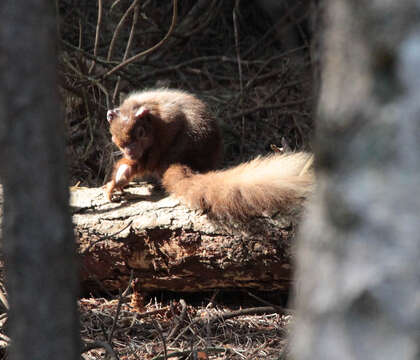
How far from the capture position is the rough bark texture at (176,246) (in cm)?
358

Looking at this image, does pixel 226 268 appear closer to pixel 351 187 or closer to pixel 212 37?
pixel 351 187

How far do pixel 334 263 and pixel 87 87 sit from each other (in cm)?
508

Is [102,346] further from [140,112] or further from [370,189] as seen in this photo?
[140,112]

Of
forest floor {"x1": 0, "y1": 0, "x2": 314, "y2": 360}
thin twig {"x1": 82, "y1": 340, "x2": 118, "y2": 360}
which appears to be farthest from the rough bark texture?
thin twig {"x1": 82, "y1": 340, "x2": 118, "y2": 360}

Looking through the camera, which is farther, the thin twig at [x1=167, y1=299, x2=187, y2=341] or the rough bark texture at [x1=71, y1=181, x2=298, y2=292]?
the rough bark texture at [x1=71, y1=181, x2=298, y2=292]

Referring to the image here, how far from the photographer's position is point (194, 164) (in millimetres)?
4590

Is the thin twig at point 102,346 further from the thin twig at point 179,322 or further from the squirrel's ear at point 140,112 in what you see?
the squirrel's ear at point 140,112

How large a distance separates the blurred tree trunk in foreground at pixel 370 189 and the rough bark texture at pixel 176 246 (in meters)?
2.49

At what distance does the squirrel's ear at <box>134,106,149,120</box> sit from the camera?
4656 mm

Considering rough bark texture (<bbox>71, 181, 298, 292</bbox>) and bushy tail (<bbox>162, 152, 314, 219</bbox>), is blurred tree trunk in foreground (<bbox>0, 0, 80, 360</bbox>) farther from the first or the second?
bushy tail (<bbox>162, 152, 314, 219</bbox>)

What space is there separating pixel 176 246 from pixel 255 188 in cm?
59

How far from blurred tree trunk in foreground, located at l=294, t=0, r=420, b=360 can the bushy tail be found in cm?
247

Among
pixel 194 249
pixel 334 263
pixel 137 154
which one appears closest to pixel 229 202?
pixel 194 249

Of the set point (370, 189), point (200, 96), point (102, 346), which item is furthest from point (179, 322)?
point (200, 96)
